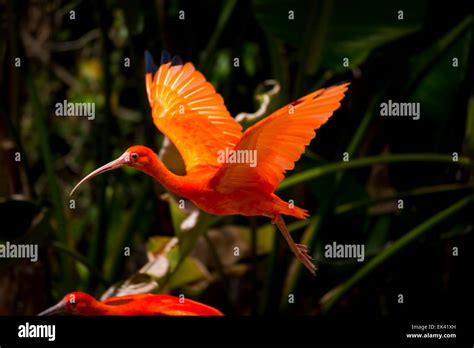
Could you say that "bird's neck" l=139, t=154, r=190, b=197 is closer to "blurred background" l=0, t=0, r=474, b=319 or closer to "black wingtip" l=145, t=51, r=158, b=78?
"black wingtip" l=145, t=51, r=158, b=78

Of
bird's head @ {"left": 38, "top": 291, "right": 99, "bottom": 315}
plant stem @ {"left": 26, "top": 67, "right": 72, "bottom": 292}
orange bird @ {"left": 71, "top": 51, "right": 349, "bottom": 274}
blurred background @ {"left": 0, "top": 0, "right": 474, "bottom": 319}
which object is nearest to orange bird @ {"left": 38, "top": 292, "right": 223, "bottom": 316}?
bird's head @ {"left": 38, "top": 291, "right": 99, "bottom": 315}

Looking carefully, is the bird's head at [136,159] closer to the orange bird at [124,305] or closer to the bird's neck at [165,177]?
the bird's neck at [165,177]

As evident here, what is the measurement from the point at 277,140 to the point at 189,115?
0.13 m

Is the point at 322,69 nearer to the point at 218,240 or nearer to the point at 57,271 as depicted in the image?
the point at 218,240

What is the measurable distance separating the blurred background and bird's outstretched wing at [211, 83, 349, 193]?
0.37 metres

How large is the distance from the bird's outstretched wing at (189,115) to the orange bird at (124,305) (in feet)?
0.60

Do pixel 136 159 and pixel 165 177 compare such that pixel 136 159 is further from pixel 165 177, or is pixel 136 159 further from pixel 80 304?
pixel 80 304

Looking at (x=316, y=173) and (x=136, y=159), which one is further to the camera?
(x=316, y=173)

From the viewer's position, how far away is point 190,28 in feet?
4.88

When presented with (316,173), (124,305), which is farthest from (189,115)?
(316,173)

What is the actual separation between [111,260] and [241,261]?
0.25 meters

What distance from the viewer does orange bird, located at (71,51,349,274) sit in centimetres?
81

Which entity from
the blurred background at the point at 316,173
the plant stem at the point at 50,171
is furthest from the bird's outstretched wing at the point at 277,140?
the plant stem at the point at 50,171

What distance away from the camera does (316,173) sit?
1.27 metres
